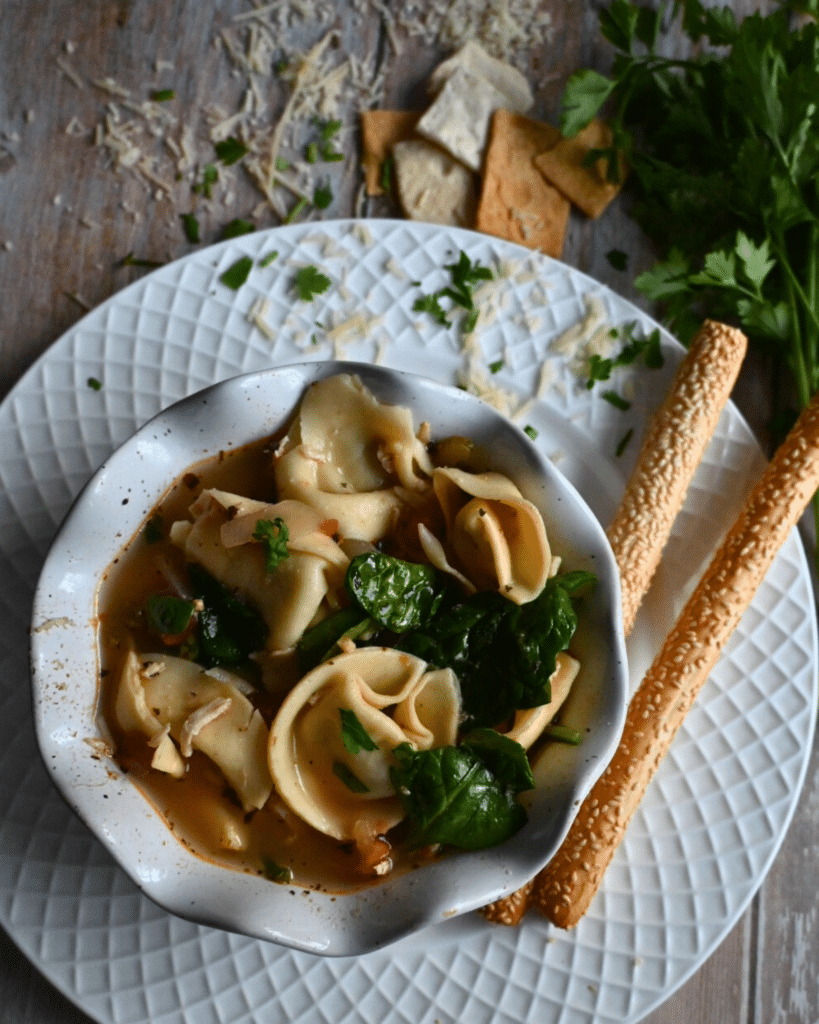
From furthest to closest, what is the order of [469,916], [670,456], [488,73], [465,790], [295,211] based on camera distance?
[488,73] → [295,211] → [670,456] → [469,916] → [465,790]

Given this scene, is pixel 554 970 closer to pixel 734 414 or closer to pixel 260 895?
pixel 260 895

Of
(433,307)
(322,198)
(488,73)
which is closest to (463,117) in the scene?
(488,73)

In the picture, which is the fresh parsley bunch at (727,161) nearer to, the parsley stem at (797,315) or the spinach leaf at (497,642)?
the parsley stem at (797,315)

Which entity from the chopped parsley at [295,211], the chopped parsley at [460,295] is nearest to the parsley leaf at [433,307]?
the chopped parsley at [460,295]

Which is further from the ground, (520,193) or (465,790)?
(520,193)

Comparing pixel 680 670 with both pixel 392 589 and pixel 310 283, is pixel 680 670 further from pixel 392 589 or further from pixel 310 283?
pixel 310 283

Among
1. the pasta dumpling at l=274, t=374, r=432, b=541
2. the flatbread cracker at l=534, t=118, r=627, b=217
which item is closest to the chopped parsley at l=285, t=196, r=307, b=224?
the flatbread cracker at l=534, t=118, r=627, b=217
